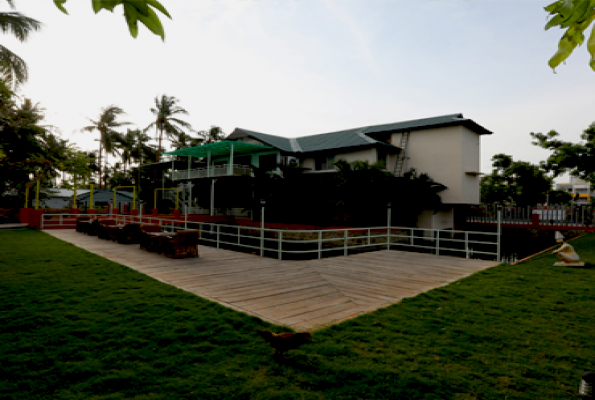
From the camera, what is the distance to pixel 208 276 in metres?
7.99

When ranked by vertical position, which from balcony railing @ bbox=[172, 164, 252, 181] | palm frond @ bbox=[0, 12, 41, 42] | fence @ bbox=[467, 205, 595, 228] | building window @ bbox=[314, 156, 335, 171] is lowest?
fence @ bbox=[467, 205, 595, 228]

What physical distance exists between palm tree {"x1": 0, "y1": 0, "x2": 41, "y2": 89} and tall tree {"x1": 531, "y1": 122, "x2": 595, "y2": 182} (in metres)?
28.9

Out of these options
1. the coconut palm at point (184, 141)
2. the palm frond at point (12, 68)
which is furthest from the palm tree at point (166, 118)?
the palm frond at point (12, 68)

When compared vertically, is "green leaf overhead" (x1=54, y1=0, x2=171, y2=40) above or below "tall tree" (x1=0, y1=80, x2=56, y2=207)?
below

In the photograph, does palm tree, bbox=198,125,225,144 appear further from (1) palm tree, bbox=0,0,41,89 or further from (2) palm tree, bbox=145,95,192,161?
(1) palm tree, bbox=0,0,41,89

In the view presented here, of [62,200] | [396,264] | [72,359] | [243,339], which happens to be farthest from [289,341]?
[62,200]

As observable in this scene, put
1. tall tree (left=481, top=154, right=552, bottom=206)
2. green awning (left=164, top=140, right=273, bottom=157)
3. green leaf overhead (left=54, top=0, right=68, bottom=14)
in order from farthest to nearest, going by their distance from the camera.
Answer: tall tree (left=481, top=154, right=552, bottom=206) < green awning (left=164, top=140, right=273, bottom=157) < green leaf overhead (left=54, top=0, right=68, bottom=14)

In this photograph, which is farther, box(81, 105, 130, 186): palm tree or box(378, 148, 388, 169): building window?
box(81, 105, 130, 186): palm tree

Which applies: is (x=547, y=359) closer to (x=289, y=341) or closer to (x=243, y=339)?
(x=289, y=341)

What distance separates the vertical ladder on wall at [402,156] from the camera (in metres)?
25.4

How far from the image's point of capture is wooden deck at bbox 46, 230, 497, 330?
558 centimetres

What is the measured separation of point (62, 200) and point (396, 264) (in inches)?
1861

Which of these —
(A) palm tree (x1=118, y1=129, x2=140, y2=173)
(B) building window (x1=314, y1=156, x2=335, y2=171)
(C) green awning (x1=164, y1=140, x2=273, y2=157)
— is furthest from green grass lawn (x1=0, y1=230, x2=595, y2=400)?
(A) palm tree (x1=118, y1=129, x2=140, y2=173)

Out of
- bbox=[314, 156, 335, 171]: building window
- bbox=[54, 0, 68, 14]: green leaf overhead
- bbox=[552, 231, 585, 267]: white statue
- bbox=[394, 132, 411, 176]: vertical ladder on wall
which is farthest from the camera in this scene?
bbox=[314, 156, 335, 171]: building window
